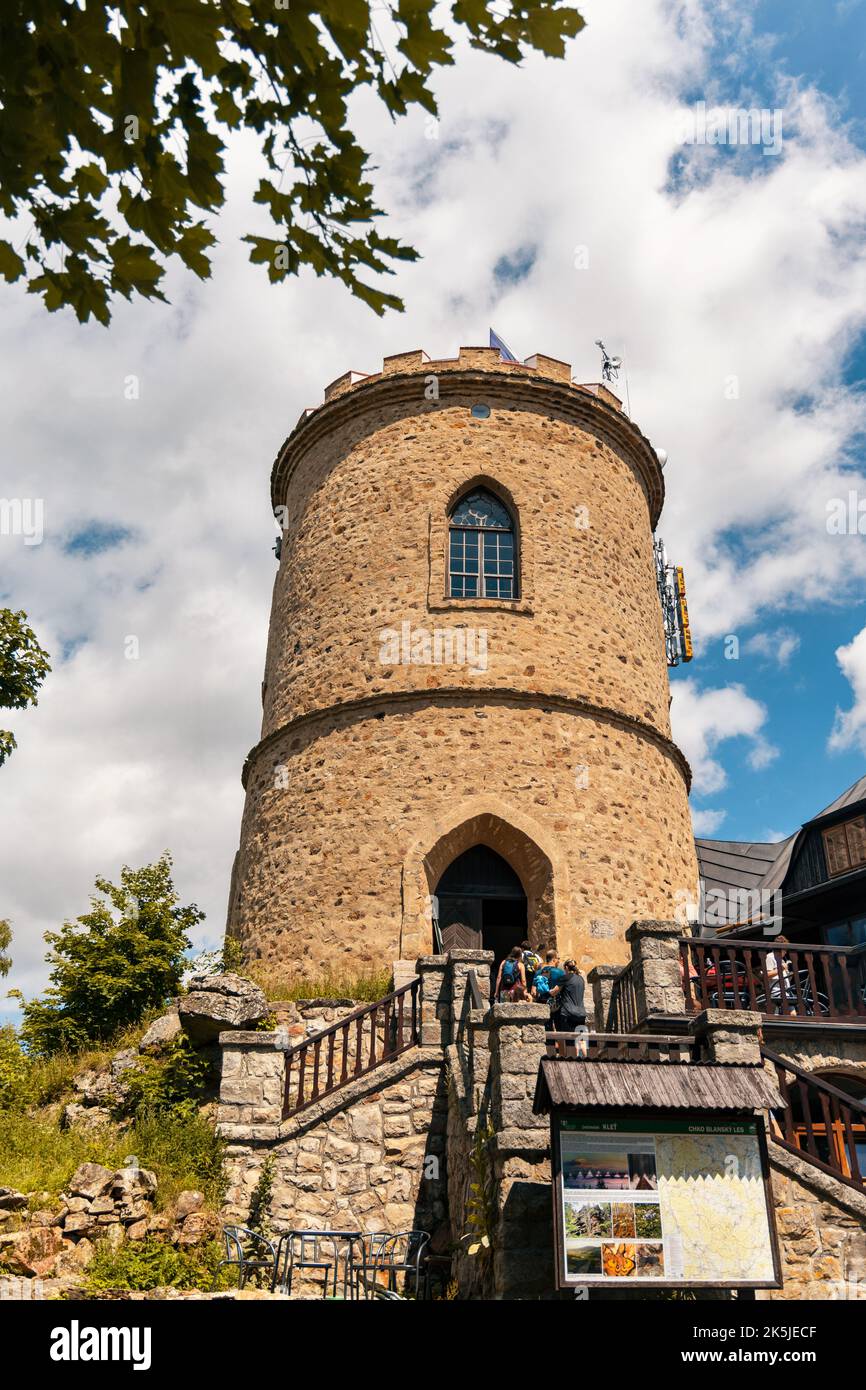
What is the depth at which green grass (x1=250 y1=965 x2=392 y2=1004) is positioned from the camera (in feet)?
44.4

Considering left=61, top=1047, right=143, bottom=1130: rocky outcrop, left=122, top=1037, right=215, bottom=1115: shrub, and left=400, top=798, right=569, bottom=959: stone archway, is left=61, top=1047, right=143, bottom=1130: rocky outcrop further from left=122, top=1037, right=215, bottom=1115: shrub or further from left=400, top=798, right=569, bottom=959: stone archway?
left=400, top=798, right=569, bottom=959: stone archway

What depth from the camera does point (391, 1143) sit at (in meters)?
10.6

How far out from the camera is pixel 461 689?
15.3 metres

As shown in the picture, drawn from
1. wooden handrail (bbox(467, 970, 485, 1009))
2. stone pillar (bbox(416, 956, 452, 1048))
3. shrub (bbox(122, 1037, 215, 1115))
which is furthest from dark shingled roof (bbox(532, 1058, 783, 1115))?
shrub (bbox(122, 1037, 215, 1115))

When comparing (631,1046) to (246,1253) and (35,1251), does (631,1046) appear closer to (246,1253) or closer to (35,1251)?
(246,1253)

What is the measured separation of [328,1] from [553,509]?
13649 mm

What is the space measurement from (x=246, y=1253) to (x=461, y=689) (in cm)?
796

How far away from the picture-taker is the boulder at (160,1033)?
12.3m

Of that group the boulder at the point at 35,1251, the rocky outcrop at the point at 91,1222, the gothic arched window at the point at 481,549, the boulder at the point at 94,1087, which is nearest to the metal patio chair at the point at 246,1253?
the rocky outcrop at the point at 91,1222

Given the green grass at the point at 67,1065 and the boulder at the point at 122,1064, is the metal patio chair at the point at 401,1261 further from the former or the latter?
the green grass at the point at 67,1065

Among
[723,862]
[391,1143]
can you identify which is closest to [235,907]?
[391,1143]

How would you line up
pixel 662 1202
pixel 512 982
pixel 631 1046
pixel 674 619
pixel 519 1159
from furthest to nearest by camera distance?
pixel 674 619 → pixel 512 982 → pixel 631 1046 → pixel 519 1159 → pixel 662 1202

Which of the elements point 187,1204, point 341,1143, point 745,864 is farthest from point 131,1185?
point 745,864

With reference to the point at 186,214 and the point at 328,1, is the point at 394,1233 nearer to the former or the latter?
the point at 186,214
